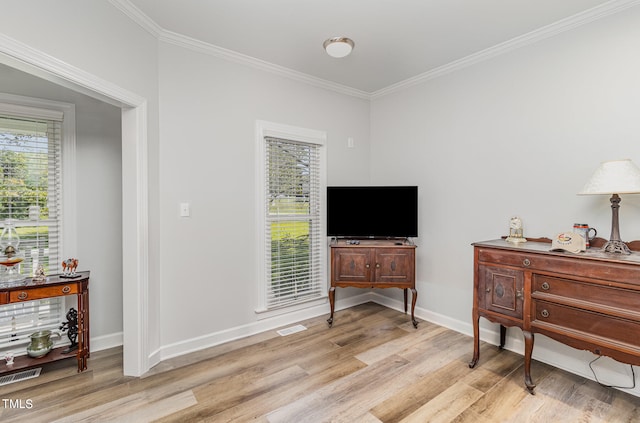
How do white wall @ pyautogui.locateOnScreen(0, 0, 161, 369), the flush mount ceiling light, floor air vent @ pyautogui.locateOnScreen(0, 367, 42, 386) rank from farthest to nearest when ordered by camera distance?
the flush mount ceiling light → floor air vent @ pyautogui.locateOnScreen(0, 367, 42, 386) → white wall @ pyautogui.locateOnScreen(0, 0, 161, 369)

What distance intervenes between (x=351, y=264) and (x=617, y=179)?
7.05 ft

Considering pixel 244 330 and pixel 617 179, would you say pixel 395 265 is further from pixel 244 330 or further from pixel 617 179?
pixel 617 179

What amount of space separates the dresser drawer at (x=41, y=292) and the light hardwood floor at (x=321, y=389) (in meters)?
0.62

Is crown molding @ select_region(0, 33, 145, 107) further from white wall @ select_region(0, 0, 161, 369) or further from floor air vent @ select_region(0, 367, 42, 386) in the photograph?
floor air vent @ select_region(0, 367, 42, 386)

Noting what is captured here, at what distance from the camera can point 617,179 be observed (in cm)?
184

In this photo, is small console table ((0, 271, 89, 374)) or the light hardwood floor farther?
small console table ((0, 271, 89, 374))

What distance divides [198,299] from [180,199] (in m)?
0.90

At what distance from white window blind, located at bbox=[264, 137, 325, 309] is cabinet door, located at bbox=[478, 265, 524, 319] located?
5.67ft

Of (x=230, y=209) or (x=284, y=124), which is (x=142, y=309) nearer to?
(x=230, y=209)

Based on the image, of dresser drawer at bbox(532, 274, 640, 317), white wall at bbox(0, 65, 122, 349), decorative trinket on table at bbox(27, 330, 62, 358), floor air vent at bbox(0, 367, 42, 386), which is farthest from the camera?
white wall at bbox(0, 65, 122, 349)

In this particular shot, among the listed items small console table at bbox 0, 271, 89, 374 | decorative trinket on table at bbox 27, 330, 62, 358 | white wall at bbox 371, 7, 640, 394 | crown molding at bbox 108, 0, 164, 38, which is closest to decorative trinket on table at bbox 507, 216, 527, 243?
white wall at bbox 371, 7, 640, 394

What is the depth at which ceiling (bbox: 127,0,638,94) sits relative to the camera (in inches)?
82.8

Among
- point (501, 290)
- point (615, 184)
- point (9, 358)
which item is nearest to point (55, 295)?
point (9, 358)

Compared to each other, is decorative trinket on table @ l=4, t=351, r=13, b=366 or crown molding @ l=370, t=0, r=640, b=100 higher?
crown molding @ l=370, t=0, r=640, b=100
